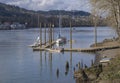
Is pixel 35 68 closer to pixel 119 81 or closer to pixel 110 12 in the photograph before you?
pixel 110 12

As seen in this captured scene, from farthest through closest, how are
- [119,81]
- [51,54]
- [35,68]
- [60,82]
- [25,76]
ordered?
[51,54], [35,68], [25,76], [60,82], [119,81]

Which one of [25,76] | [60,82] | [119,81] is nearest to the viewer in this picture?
[119,81]

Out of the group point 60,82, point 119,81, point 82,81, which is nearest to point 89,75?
point 82,81

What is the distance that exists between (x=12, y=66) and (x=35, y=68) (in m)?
4.61

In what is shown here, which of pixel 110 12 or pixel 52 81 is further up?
pixel 110 12

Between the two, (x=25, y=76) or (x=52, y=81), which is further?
(x=25, y=76)

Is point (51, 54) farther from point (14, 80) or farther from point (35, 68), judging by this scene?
point (14, 80)

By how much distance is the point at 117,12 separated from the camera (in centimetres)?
3394

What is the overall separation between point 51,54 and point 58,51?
285 centimetres

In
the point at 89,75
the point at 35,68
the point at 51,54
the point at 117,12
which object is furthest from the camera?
the point at 51,54

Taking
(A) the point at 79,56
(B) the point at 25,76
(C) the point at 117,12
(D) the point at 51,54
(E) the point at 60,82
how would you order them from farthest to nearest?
(D) the point at 51,54, (A) the point at 79,56, (B) the point at 25,76, (E) the point at 60,82, (C) the point at 117,12

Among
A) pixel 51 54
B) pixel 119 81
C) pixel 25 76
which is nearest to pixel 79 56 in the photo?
pixel 51 54

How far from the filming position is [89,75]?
→ 37.6 metres

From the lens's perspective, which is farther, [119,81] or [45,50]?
[45,50]
